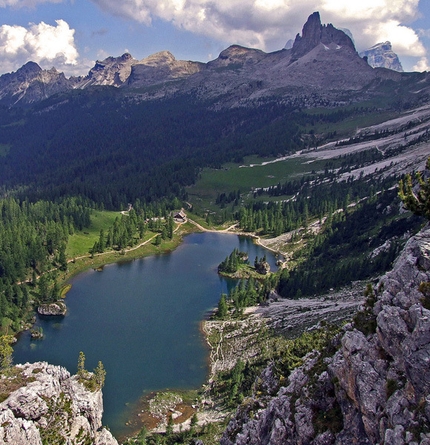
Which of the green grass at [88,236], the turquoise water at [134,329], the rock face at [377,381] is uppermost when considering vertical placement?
the rock face at [377,381]

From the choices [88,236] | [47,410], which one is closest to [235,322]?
[47,410]

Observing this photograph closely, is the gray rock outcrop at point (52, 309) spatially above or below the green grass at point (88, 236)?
below

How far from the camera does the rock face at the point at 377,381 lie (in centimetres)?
2861

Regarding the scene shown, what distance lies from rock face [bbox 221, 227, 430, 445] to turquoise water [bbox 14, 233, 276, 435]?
4363 cm

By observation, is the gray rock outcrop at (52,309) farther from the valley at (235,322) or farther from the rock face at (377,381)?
the rock face at (377,381)

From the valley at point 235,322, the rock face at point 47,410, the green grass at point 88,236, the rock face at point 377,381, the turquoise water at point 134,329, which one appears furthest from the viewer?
the green grass at point 88,236

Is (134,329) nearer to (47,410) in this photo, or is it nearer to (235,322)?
(235,322)

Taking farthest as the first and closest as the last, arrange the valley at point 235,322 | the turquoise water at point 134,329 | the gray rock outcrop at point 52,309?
1. the gray rock outcrop at point 52,309
2. the turquoise water at point 134,329
3. the valley at point 235,322

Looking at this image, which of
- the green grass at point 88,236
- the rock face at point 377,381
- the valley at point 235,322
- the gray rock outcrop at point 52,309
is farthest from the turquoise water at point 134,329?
the rock face at point 377,381

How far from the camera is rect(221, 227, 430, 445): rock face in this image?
93.9ft

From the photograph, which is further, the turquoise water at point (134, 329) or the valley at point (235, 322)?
the turquoise water at point (134, 329)

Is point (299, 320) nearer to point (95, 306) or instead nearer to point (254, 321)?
point (254, 321)

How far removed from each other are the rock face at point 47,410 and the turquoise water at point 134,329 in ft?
68.6

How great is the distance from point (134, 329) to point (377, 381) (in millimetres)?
81046
